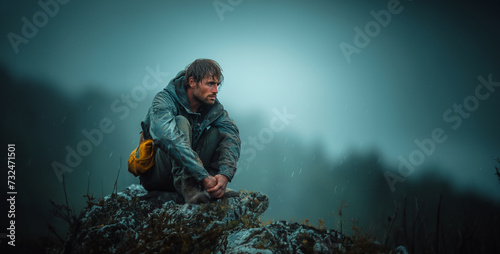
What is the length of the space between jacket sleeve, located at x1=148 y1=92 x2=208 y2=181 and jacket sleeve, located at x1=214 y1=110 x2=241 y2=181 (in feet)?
1.79

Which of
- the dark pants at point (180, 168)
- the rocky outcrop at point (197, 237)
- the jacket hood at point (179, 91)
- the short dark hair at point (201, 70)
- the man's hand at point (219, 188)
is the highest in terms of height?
the short dark hair at point (201, 70)

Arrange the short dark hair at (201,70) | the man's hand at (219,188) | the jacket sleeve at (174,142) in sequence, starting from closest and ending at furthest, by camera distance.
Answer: the jacket sleeve at (174,142) < the man's hand at (219,188) < the short dark hair at (201,70)

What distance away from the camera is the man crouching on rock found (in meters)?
3.27

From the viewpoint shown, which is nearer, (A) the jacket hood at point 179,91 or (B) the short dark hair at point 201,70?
(A) the jacket hood at point 179,91

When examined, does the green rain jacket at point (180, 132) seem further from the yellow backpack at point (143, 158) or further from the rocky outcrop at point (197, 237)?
the rocky outcrop at point (197, 237)

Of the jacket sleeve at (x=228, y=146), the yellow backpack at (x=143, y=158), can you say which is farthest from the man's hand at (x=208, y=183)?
the yellow backpack at (x=143, y=158)

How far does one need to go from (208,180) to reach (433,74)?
243144 millimetres

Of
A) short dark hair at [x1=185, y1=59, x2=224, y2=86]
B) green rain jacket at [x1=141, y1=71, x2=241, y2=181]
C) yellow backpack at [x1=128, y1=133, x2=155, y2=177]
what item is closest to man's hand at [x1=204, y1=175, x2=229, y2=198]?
green rain jacket at [x1=141, y1=71, x2=241, y2=181]

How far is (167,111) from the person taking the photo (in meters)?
3.53

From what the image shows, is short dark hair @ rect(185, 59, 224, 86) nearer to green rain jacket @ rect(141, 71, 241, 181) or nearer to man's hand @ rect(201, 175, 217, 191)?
green rain jacket @ rect(141, 71, 241, 181)

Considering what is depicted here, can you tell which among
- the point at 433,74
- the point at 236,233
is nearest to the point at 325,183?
the point at 236,233

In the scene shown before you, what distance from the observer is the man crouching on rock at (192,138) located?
3.27m

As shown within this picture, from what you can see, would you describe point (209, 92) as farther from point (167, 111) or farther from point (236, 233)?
point (236, 233)

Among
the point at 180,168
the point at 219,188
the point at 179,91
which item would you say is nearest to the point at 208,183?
the point at 219,188
